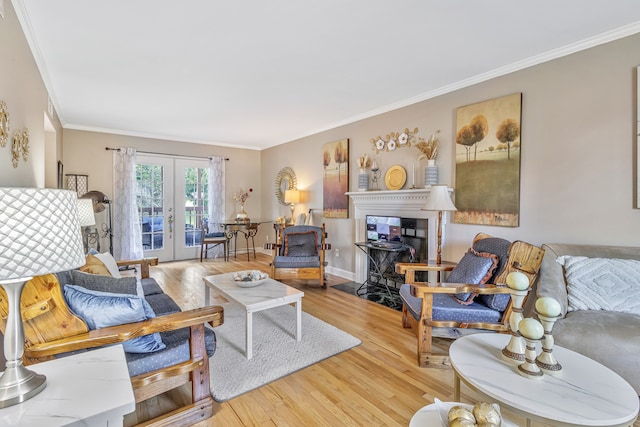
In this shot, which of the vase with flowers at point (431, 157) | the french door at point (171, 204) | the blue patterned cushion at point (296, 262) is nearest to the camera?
the vase with flowers at point (431, 157)

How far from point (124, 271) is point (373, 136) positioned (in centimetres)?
477

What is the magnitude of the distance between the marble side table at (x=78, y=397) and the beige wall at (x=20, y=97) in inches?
55.5

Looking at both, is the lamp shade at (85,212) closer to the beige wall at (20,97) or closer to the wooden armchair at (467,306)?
the beige wall at (20,97)

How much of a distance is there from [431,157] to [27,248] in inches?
140

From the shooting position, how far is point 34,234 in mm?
927

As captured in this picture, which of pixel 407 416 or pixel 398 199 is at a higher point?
pixel 398 199

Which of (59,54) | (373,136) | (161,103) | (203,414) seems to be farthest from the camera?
(373,136)

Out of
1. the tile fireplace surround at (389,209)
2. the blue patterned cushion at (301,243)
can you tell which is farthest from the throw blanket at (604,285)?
the blue patterned cushion at (301,243)

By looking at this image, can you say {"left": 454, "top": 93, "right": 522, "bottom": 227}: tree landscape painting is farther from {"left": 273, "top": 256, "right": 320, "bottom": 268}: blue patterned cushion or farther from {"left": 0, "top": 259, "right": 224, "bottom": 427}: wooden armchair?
{"left": 0, "top": 259, "right": 224, "bottom": 427}: wooden armchair

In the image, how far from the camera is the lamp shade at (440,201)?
302cm

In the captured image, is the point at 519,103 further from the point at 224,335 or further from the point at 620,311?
the point at 224,335

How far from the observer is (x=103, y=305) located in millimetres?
1504

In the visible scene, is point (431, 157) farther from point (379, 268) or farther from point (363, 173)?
point (379, 268)

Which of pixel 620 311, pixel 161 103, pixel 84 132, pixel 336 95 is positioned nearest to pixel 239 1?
pixel 336 95
